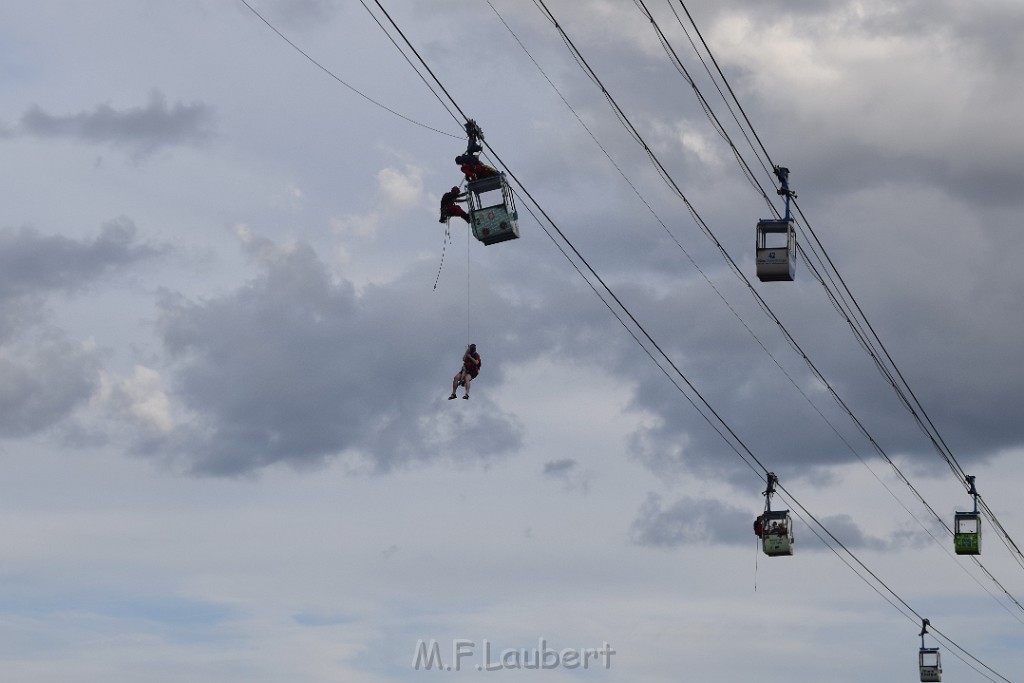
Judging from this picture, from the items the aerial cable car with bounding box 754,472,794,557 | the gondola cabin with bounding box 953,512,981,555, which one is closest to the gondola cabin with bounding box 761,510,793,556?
the aerial cable car with bounding box 754,472,794,557

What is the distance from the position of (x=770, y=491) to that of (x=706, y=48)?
94.7 ft

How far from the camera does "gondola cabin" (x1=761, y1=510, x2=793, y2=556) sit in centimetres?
5822

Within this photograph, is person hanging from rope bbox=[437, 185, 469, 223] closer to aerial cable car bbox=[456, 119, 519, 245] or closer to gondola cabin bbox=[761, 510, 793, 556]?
aerial cable car bbox=[456, 119, 519, 245]

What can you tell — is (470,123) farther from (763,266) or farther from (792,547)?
(792,547)

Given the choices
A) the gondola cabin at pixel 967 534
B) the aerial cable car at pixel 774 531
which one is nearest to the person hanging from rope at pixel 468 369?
the aerial cable car at pixel 774 531

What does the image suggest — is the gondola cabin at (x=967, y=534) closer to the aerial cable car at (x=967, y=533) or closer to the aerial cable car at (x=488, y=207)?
the aerial cable car at (x=967, y=533)

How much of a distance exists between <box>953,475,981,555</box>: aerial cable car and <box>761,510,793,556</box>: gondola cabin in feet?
52.0

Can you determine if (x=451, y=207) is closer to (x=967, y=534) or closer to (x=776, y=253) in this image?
(x=776, y=253)

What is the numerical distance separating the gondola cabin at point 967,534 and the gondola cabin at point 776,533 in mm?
15861

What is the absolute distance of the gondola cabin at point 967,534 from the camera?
71.8 metres

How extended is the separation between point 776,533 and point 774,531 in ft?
0.31

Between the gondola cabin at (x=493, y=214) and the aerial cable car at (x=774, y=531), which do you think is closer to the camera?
the gondola cabin at (x=493, y=214)

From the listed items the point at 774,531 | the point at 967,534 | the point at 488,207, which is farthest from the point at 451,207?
the point at 967,534

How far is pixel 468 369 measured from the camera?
43.8 metres
